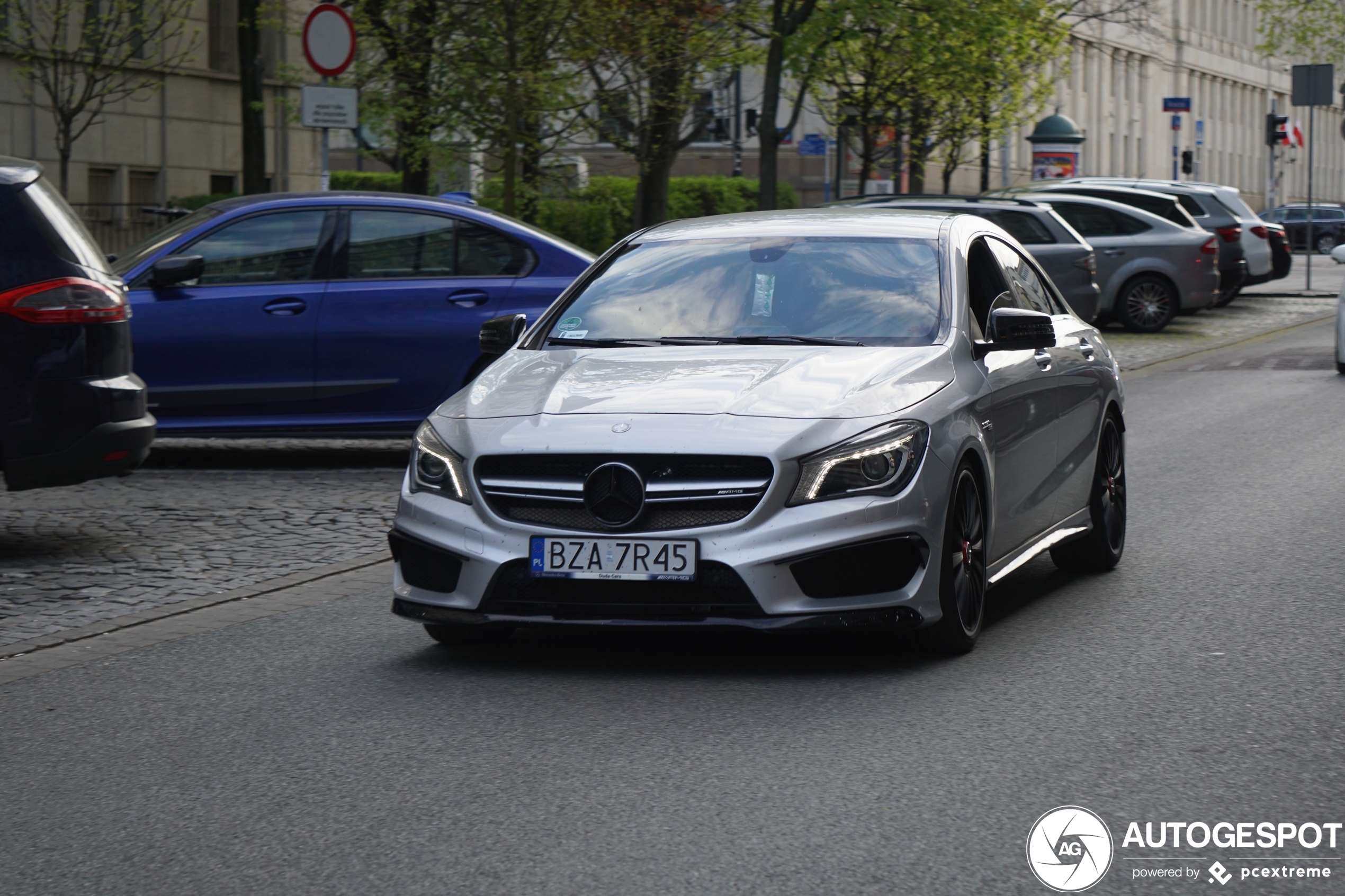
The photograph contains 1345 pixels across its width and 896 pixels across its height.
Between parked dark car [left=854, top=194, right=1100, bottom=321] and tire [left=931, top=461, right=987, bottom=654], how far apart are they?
47.7ft

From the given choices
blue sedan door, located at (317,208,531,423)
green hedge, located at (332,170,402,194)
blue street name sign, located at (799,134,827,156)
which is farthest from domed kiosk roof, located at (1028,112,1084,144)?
blue sedan door, located at (317,208,531,423)

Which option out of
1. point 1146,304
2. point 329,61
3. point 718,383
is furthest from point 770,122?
point 718,383

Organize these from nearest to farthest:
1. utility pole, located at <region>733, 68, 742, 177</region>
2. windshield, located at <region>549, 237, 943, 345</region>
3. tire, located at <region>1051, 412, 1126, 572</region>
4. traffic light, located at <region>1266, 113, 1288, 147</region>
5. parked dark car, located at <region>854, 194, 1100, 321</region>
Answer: windshield, located at <region>549, 237, 943, 345</region> < tire, located at <region>1051, 412, 1126, 572</region> < parked dark car, located at <region>854, 194, 1100, 321</region> < traffic light, located at <region>1266, 113, 1288, 147</region> < utility pole, located at <region>733, 68, 742, 177</region>

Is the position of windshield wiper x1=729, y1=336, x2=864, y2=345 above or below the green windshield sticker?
below

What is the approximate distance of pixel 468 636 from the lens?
6.99m

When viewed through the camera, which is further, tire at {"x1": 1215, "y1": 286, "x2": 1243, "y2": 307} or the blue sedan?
tire at {"x1": 1215, "y1": 286, "x2": 1243, "y2": 307}

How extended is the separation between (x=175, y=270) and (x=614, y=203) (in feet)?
73.1

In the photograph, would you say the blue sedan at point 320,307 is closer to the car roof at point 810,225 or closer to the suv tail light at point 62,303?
the suv tail light at point 62,303

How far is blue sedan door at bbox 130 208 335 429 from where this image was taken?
1177 cm

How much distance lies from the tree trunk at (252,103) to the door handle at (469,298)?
12834mm

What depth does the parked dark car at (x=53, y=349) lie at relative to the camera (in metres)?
8.77

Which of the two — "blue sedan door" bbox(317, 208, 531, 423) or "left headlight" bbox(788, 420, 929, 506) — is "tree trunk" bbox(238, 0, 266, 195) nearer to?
"blue sedan door" bbox(317, 208, 531, 423)

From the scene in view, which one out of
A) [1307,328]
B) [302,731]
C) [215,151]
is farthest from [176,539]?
[215,151]

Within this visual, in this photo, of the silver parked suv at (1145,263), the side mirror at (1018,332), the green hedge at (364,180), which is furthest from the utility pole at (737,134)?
the side mirror at (1018,332)
